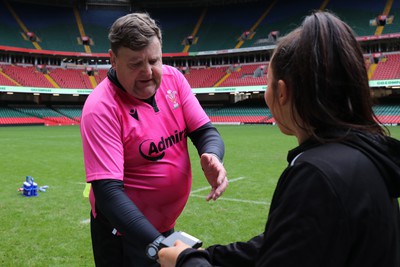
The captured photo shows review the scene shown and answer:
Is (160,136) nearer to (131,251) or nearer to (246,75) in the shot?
(131,251)

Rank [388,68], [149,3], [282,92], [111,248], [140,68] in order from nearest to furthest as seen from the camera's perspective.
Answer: [282,92] → [140,68] → [111,248] → [388,68] → [149,3]

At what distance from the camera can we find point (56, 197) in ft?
24.8

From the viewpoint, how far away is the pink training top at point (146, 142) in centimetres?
188

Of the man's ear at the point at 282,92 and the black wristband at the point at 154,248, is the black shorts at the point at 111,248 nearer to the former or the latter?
the black wristband at the point at 154,248

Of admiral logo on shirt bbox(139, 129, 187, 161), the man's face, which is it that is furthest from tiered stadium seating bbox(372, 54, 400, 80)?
the man's face

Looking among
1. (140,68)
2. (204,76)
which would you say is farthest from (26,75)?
(140,68)

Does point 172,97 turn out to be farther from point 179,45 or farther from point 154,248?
point 179,45

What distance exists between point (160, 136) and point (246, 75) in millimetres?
49752

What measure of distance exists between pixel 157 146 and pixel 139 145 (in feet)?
0.37

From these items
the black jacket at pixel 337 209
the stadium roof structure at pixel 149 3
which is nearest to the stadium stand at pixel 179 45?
the stadium roof structure at pixel 149 3

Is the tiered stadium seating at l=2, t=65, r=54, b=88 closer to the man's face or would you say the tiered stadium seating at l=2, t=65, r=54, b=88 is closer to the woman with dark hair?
the man's face

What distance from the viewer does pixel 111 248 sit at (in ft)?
7.42

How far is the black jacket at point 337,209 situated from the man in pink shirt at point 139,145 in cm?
68

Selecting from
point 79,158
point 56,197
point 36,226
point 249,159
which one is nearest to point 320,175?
point 36,226
